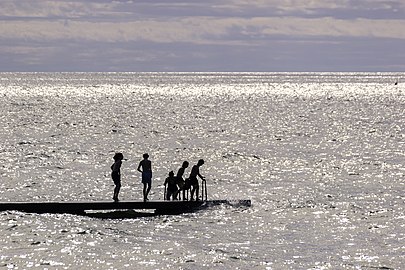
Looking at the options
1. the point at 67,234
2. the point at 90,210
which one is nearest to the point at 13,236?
the point at 67,234

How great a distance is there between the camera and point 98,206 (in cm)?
3531

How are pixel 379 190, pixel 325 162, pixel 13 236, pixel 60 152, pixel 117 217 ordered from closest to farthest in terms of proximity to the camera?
pixel 13 236
pixel 117 217
pixel 379 190
pixel 325 162
pixel 60 152

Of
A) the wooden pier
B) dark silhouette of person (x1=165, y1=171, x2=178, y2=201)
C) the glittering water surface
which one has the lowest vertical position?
the glittering water surface

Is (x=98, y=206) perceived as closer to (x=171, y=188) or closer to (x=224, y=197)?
(x=171, y=188)

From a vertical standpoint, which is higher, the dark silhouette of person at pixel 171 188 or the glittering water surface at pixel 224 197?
the dark silhouette of person at pixel 171 188

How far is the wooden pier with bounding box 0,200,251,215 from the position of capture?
3534cm

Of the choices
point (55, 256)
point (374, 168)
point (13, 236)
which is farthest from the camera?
point (374, 168)

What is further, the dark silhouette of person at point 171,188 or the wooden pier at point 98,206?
the dark silhouette of person at point 171,188

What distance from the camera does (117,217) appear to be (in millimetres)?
36375

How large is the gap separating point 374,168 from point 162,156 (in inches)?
623

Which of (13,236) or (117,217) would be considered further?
(117,217)

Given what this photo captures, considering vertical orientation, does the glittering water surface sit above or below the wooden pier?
below

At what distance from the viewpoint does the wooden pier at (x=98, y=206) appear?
116 feet

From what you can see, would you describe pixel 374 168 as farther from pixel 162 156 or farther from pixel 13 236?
pixel 13 236
